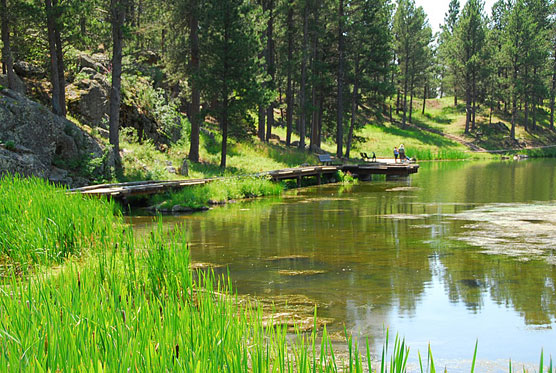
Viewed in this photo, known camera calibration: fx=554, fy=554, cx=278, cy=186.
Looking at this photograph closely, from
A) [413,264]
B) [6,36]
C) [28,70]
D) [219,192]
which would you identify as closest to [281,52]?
[28,70]

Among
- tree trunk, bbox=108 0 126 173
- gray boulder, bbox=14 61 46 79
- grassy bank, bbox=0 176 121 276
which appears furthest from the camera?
gray boulder, bbox=14 61 46 79

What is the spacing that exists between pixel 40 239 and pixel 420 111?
3281 inches

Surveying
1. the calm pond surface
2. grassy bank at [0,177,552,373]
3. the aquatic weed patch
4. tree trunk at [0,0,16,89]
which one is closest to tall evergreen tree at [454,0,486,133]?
the calm pond surface

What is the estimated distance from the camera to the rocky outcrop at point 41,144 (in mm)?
19266

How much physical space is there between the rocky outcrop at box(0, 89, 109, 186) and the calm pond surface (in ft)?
15.3

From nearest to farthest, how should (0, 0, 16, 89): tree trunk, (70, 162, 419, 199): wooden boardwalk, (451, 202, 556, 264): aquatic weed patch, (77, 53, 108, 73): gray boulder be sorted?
(451, 202, 556, 264): aquatic weed patch < (70, 162, 419, 199): wooden boardwalk < (0, 0, 16, 89): tree trunk < (77, 53, 108, 73): gray boulder

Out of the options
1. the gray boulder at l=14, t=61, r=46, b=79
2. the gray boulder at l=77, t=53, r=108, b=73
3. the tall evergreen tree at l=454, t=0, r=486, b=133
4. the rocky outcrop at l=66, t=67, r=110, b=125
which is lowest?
the rocky outcrop at l=66, t=67, r=110, b=125

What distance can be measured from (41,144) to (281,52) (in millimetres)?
27753

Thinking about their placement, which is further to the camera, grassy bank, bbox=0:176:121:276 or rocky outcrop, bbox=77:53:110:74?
rocky outcrop, bbox=77:53:110:74

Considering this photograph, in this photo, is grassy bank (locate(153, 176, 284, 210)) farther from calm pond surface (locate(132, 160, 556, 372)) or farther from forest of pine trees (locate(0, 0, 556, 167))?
forest of pine trees (locate(0, 0, 556, 167))

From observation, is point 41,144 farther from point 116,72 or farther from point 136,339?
point 136,339

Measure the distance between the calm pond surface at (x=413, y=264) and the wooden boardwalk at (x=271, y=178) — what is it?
6.21 feet

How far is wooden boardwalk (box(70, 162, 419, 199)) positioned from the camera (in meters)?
19.1

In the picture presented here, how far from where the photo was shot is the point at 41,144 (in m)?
21.1
